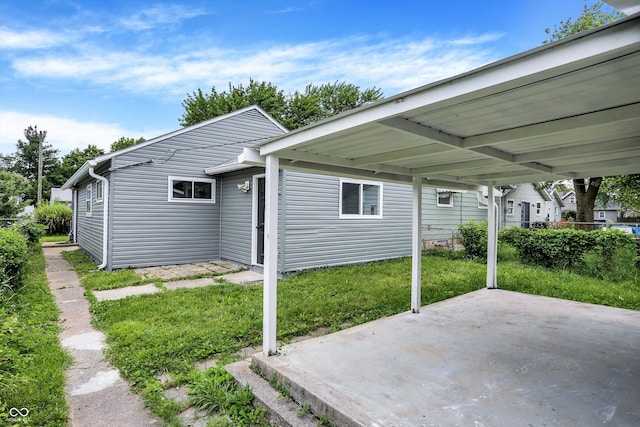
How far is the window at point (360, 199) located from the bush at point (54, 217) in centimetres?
1699

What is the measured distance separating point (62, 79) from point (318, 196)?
43.0 feet

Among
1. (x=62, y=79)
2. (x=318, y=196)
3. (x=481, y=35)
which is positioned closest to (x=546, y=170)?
(x=318, y=196)

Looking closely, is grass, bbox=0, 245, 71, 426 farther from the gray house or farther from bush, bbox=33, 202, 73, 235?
bush, bbox=33, 202, 73, 235

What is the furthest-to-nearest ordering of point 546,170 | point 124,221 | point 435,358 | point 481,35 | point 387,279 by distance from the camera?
point 481,35, point 124,221, point 387,279, point 546,170, point 435,358

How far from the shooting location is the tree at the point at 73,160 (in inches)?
1332

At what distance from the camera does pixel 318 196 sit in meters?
8.05

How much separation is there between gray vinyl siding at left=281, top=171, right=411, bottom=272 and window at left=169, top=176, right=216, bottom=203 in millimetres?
2851

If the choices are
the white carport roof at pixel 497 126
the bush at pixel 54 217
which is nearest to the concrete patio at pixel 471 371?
the white carport roof at pixel 497 126

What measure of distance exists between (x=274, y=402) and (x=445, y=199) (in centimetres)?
1041

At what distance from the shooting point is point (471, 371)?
Result: 2.85 meters

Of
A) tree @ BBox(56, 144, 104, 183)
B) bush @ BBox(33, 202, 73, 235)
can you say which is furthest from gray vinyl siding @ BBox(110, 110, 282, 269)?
tree @ BBox(56, 144, 104, 183)

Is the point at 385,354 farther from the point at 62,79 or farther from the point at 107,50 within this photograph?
the point at 62,79

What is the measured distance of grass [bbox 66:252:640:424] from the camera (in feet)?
11.0

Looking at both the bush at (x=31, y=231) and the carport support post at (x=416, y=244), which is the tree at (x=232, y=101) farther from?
the carport support post at (x=416, y=244)
